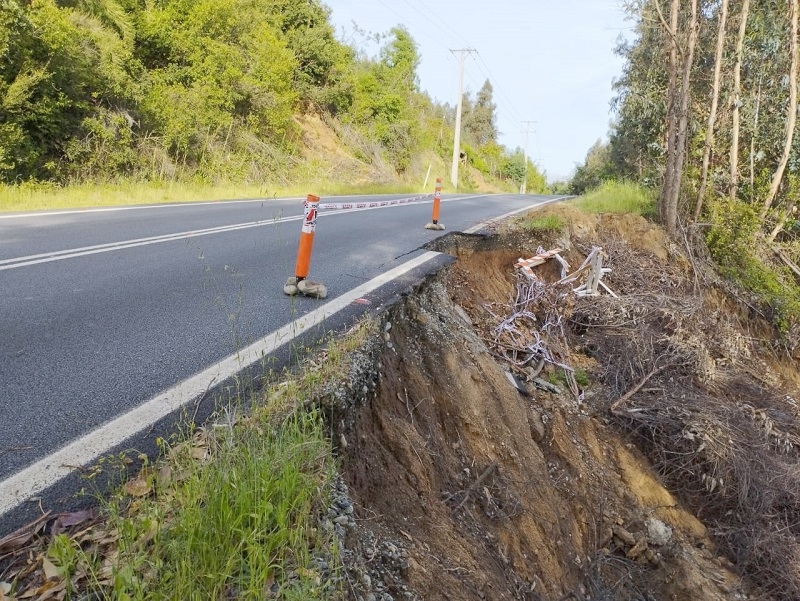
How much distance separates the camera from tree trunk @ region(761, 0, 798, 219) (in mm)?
13562

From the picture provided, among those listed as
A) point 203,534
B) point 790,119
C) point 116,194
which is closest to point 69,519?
point 203,534

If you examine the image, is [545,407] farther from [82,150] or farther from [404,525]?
[82,150]

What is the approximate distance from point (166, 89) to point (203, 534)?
18.4 metres

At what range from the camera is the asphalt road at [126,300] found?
2.83m

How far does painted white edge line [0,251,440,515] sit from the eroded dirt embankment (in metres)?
0.75

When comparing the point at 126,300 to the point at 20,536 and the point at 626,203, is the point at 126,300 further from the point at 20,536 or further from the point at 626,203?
the point at 626,203

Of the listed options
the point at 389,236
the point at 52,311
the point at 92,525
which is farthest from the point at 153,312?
the point at 389,236

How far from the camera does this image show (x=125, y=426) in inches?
103

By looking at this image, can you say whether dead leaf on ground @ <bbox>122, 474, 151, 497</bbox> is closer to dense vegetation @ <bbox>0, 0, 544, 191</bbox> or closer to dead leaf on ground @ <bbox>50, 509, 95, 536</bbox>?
dead leaf on ground @ <bbox>50, 509, 95, 536</bbox>

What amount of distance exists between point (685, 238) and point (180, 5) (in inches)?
675

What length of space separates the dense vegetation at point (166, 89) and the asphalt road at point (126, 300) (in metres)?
5.32

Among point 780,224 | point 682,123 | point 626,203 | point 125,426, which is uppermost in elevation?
point 682,123

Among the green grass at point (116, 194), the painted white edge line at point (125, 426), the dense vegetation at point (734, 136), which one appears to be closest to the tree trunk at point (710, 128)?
the dense vegetation at point (734, 136)

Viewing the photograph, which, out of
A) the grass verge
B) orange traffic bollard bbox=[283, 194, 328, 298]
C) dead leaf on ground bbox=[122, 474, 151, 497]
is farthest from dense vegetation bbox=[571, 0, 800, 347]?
dead leaf on ground bbox=[122, 474, 151, 497]
